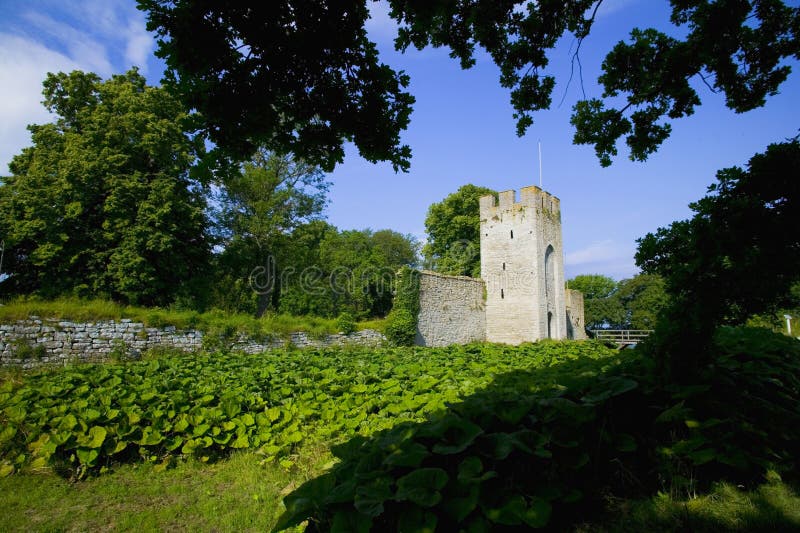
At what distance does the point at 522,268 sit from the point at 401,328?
803 centimetres

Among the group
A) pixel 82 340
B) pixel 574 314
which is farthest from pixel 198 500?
pixel 574 314

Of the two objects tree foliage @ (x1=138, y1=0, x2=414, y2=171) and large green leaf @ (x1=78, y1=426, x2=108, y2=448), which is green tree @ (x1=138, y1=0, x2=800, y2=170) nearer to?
tree foliage @ (x1=138, y1=0, x2=414, y2=171)

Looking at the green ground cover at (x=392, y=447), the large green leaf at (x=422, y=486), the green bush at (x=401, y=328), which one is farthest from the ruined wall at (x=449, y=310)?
the large green leaf at (x=422, y=486)

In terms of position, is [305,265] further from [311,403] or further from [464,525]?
[464,525]

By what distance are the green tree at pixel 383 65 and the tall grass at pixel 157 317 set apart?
1137 cm

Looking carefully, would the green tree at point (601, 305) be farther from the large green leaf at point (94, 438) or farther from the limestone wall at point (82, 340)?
the large green leaf at point (94, 438)

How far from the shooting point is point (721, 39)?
461cm

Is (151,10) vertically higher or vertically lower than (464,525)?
higher

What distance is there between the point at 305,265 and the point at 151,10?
77.2 feet

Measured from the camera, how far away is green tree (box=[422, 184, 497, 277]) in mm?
31359

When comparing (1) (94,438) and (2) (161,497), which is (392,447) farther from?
→ (1) (94,438)

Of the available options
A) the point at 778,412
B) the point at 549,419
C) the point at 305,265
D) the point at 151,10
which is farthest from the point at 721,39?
the point at 305,265

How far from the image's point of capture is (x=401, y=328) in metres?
17.8

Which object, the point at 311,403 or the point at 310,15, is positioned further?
the point at 311,403
